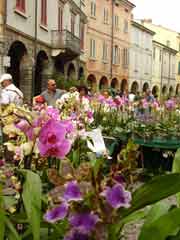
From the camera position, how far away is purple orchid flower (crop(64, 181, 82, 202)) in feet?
4.15

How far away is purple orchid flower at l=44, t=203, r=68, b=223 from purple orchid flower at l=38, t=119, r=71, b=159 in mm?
312

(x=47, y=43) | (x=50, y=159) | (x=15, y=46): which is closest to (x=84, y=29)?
(x=47, y=43)

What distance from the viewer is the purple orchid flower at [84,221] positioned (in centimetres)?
127

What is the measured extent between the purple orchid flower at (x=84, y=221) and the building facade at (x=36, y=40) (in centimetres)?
1667

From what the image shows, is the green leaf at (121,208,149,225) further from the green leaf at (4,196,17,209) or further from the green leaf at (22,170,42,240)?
the green leaf at (4,196,17,209)

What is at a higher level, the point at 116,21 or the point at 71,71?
the point at 116,21

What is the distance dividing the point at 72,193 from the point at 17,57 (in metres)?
20.9

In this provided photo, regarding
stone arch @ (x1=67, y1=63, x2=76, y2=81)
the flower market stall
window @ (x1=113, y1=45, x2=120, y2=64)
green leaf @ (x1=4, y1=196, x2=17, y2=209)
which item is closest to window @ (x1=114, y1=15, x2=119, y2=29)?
window @ (x1=113, y1=45, x2=120, y2=64)

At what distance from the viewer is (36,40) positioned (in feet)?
72.2

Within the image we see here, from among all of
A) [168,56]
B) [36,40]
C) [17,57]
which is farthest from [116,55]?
[17,57]

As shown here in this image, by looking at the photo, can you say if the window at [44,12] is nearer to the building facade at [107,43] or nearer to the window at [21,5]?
the window at [21,5]

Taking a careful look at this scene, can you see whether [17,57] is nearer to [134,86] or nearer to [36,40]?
[36,40]

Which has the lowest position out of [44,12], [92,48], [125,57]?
[125,57]

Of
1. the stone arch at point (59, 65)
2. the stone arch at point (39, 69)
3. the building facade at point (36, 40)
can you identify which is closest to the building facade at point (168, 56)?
the stone arch at point (59, 65)
